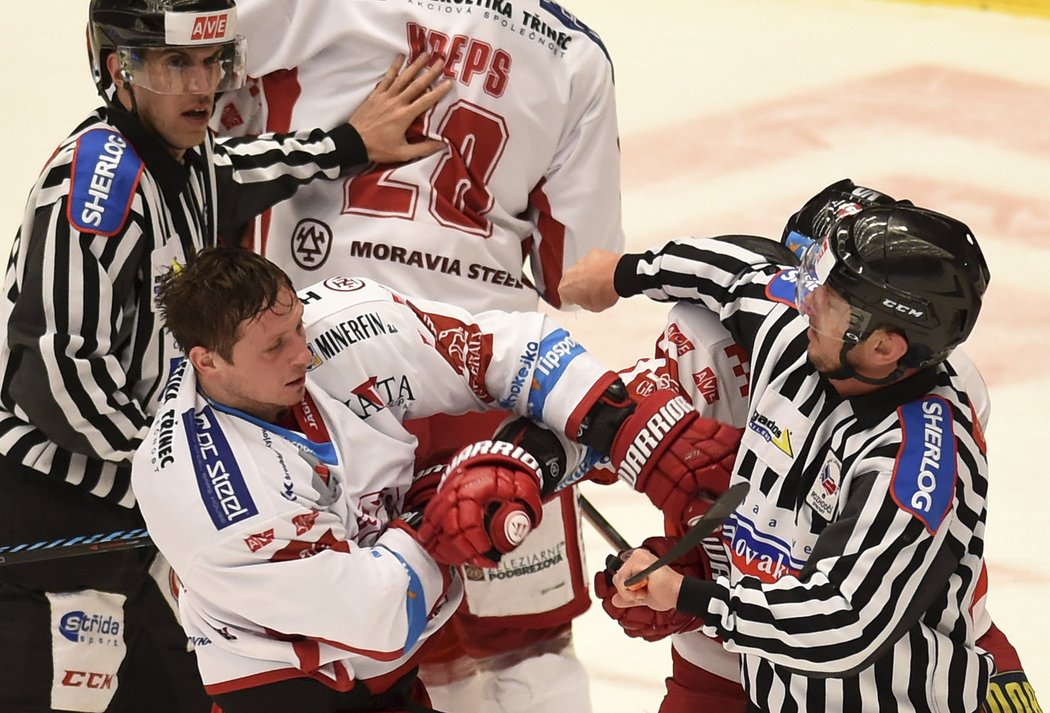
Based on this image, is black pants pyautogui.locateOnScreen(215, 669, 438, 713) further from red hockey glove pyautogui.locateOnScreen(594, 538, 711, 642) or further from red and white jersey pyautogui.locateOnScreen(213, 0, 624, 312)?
red and white jersey pyautogui.locateOnScreen(213, 0, 624, 312)

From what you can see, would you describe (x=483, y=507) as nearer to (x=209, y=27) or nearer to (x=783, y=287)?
(x=783, y=287)

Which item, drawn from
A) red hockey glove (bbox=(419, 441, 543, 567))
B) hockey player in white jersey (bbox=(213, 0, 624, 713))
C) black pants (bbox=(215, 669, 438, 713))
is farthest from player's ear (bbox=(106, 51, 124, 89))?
black pants (bbox=(215, 669, 438, 713))

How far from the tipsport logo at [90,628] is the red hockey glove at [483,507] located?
0.84 m

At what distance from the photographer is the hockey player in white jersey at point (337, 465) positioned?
81.0 inches

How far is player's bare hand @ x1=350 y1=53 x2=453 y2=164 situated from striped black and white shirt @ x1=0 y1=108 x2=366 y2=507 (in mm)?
293

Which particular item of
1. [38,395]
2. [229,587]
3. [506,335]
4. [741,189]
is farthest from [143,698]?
[741,189]

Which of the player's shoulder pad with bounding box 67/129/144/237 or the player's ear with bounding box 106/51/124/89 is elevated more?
the player's ear with bounding box 106/51/124/89

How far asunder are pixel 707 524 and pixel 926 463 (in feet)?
0.94

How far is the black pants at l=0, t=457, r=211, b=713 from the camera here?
2.64m

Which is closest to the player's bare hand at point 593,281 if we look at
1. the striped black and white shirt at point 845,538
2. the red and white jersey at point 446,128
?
the striped black and white shirt at point 845,538

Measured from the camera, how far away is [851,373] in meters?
1.98

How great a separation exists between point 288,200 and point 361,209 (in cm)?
18

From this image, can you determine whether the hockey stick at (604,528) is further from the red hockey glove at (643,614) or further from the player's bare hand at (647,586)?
the player's bare hand at (647,586)

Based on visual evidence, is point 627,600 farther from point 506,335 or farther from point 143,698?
point 143,698
